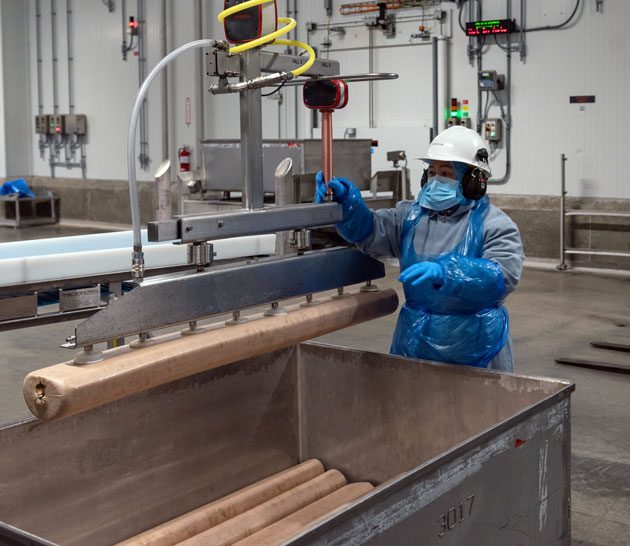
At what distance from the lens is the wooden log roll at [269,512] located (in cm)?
245

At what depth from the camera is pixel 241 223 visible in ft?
7.16

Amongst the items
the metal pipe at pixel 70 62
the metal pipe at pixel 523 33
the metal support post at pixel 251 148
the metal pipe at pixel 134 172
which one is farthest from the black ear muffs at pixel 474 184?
the metal pipe at pixel 70 62

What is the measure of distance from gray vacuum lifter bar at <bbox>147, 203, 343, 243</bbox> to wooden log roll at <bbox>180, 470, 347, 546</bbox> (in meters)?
0.82

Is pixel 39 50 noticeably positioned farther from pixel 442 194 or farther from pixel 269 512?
pixel 269 512

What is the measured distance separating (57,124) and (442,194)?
32.3ft

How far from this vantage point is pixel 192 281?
2.07 metres

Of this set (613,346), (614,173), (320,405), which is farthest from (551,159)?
Answer: (320,405)

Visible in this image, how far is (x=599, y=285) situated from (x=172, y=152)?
541cm

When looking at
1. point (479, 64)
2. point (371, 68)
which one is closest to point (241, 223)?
point (479, 64)

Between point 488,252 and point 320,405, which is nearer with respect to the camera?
point 488,252

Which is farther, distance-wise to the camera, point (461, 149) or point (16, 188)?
point (16, 188)

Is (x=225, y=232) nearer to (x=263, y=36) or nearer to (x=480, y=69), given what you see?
(x=263, y=36)

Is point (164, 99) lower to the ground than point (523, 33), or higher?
lower

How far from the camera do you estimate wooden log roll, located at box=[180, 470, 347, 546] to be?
8.04 feet
